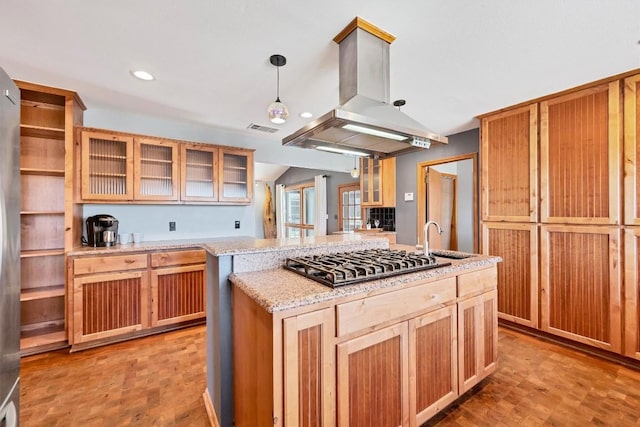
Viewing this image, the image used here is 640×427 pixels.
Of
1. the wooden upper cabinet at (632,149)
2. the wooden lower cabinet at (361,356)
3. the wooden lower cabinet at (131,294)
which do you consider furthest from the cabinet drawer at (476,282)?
the wooden lower cabinet at (131,294)

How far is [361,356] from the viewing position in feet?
4.31

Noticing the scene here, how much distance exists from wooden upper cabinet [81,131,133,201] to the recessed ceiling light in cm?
92

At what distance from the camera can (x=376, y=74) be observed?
1813 mm

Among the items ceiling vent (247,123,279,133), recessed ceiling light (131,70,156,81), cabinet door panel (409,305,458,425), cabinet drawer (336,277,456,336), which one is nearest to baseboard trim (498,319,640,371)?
cabinet door panel (409,305,458,425)

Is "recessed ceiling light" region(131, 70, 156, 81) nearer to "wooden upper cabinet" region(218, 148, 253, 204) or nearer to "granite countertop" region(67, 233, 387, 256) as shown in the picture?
"wooden upper cabinet" region(218, 148, 253, 204)

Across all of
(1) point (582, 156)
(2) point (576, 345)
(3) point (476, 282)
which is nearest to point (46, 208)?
(3) point (476, 282)

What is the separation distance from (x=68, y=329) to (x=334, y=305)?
2.80 meters

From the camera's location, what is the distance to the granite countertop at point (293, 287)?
1115mm

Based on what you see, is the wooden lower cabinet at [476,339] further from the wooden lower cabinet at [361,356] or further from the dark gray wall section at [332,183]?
the dark gray wall section at [332,183]

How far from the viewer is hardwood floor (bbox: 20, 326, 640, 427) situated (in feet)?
5.65

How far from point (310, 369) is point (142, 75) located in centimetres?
256

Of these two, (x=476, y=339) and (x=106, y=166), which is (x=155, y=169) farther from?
(x=476, y=339)

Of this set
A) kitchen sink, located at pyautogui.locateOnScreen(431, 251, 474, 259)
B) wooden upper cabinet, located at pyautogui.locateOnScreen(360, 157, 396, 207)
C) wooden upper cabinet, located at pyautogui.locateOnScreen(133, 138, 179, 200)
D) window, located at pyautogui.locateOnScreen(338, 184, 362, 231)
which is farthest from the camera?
window, located at pyautogui.locateOnScreen(338, 184, 362, 231)

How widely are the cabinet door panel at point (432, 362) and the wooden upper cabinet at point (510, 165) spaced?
6.05 ft
